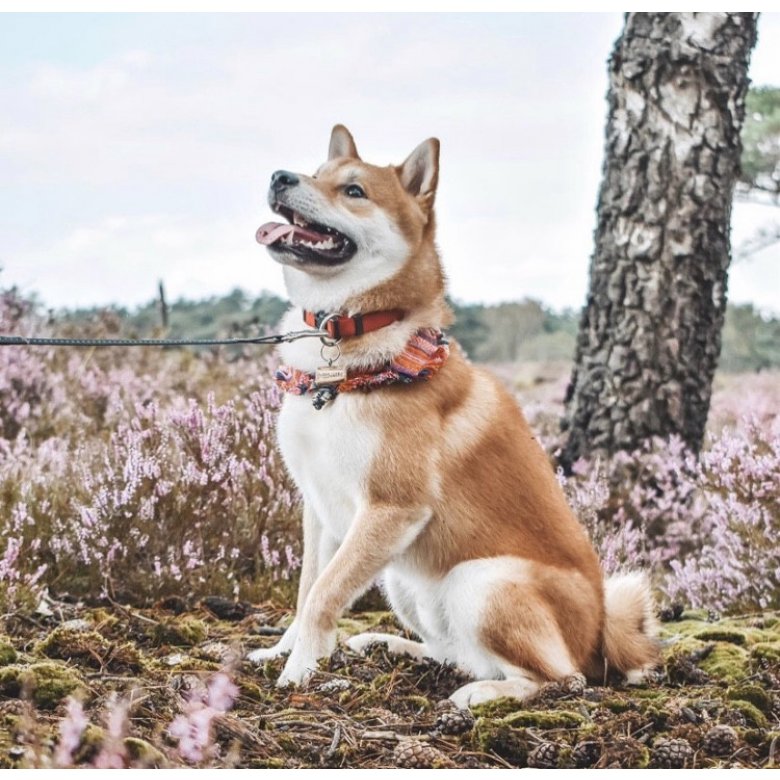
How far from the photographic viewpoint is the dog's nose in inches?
133

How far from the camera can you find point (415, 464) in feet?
11.1

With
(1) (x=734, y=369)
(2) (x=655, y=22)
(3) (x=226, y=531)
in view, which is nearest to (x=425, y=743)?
(3) (x=226, y=531)

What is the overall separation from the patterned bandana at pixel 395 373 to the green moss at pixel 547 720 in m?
1.03

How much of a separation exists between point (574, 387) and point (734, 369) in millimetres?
9160

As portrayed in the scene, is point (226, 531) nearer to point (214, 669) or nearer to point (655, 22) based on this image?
point (214, 669)

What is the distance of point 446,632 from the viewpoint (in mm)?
3598

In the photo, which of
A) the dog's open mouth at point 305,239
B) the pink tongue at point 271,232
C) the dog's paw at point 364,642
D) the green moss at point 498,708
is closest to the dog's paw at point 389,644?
the dog's paw at point 364,642

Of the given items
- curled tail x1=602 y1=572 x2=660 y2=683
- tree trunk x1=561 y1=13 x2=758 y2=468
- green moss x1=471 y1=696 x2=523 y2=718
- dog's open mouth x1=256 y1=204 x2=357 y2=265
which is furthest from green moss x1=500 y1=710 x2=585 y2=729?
tree trunk x1=561 y1=13 x2=758 y2=468

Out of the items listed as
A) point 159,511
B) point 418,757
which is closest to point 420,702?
point 418,757

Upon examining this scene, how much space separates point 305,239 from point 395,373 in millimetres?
492

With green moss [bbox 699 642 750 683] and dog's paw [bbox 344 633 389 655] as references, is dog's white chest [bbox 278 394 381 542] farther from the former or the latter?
green moss [bbox 699 642 750 683]

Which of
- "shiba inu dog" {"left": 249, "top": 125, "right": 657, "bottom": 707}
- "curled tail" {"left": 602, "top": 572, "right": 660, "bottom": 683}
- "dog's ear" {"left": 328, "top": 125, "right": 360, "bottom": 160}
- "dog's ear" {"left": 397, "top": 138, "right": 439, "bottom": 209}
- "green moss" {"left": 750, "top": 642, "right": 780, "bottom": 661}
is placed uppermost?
"dog's ear" {"left": 328, "top": 125, "right": 360, "bottom": 160}

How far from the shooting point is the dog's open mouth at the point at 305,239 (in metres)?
3.39

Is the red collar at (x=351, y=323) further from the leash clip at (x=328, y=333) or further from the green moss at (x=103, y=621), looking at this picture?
the green moss at (x=103, y=621)
